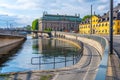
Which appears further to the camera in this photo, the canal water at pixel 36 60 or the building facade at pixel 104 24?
the building facade at pixel 104 24

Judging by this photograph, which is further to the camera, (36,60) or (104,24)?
(104,24)

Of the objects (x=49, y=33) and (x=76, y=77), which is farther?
(x=49, y=33)

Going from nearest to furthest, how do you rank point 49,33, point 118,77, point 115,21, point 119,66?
point 118,77, point 119,66, point 115,21, point 49,33

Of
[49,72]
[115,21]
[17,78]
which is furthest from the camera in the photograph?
[115,21]

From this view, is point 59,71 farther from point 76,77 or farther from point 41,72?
point 76,77

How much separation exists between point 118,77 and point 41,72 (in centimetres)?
984

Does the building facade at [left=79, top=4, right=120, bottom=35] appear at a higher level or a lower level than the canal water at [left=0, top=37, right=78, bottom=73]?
higher

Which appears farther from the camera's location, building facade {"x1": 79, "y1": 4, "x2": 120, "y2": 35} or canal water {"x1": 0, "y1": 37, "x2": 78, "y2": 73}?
building facade {"x1": 79, "y1": 4, "x2": 120, "y2": 35}

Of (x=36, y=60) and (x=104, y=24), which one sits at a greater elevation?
(x=104, y=24)

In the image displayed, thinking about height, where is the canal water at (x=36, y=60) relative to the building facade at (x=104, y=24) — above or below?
below

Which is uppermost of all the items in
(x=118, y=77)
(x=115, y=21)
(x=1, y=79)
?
(x=115, y=21)

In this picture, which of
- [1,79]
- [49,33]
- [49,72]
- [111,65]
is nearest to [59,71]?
[49,72]

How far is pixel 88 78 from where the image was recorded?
1738 cm

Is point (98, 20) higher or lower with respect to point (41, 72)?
higher
